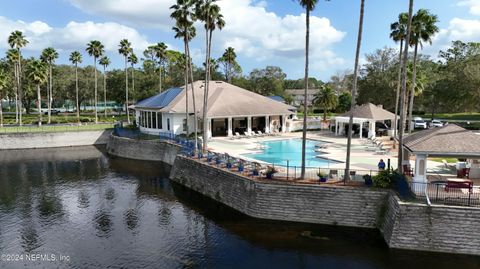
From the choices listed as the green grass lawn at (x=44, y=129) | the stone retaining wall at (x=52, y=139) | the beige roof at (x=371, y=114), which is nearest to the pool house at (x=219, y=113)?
the stone retaining wall at (x=52, y=139)

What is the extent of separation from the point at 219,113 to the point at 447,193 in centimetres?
3162

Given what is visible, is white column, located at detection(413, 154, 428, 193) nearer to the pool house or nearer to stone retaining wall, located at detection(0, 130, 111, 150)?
the pool house

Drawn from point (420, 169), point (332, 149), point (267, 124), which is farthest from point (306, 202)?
point (267, 124)

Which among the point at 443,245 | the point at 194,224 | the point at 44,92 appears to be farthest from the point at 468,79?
the point at 44,92

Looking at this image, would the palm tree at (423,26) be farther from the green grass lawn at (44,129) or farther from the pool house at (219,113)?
the green grass lawn at (44,129)

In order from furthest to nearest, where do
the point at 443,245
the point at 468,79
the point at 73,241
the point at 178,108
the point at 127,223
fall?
the point at 468,79 → the point at 178,108 → the point at 127,223 → the point at 73,241 → the point at 443,245

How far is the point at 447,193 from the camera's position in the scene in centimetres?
2047

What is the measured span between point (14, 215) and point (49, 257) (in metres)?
8.61

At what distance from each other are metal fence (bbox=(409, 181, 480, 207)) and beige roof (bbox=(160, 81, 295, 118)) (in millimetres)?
30008

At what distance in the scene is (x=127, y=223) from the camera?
80.7 ft

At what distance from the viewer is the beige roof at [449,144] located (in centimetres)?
2108

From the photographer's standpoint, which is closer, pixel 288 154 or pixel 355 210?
pixel 355 210

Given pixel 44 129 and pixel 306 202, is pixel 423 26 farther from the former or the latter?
pixel 44 129

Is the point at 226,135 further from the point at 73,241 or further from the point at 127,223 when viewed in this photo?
the point at 73,241
